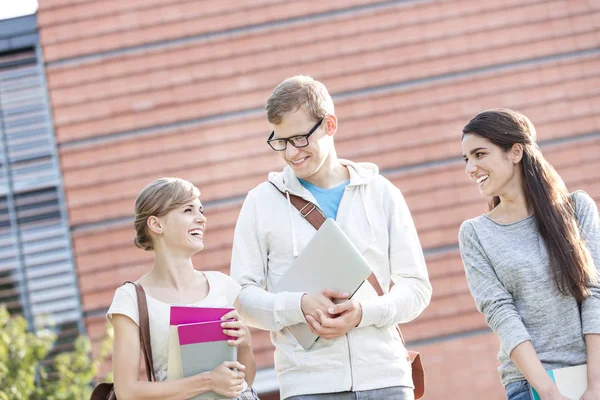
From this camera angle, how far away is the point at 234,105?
606cm

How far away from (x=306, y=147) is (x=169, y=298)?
658 mm

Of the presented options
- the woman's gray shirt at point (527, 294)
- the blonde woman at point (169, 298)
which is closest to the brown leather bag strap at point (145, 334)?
the blonde woman at point (169, 298)

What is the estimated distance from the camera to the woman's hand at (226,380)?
2527 millimetres

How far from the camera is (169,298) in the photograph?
8.76 feet

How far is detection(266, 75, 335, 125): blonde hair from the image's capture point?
272 cm

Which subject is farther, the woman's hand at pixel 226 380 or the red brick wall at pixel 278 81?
the red brick wall at pixel 278 81

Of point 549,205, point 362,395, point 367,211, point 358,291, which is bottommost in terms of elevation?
point 362,395

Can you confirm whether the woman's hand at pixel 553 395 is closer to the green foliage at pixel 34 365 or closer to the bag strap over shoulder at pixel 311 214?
the bag strap over shoulder at pixel 311 214

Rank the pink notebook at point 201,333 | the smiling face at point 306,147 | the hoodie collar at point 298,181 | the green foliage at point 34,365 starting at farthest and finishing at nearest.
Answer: the green foliage at point 34,365 → the hoodie collar at point 298,181 → the smiling face at point 306,147 → the pink notebook at point 201,333

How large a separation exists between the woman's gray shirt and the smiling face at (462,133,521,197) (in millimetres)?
124

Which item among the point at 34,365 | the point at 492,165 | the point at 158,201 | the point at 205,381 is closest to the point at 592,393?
the point at 492,165

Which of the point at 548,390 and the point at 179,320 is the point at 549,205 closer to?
the point at 548,390

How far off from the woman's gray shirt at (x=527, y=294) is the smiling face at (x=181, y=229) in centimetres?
89

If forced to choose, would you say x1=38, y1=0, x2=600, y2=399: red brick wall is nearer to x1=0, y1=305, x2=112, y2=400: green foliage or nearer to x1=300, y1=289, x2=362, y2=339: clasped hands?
x1=0, y1=305, x2=112, y2=400: green foliage
